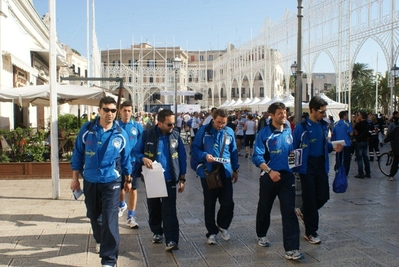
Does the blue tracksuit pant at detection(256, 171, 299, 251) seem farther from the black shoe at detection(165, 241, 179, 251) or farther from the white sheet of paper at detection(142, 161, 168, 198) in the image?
the white sheet of paper at detection(142, 161, 168, 198)

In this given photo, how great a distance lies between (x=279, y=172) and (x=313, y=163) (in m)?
0.64

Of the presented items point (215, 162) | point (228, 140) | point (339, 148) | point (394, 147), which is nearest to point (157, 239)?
point (215, 162)

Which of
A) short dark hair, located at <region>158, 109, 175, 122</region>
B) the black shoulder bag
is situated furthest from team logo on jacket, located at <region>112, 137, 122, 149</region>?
the black shoulder bag

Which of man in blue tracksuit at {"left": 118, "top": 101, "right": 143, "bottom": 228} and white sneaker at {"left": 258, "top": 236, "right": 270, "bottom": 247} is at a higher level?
man in blue tracksuit at {"left": 118, "top": 101, "right": 143, "bottom": 228}

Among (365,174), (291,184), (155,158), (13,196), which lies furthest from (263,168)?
(365,174)

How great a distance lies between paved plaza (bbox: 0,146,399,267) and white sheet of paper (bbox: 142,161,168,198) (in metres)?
0.71

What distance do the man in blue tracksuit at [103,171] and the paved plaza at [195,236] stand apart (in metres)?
0.48

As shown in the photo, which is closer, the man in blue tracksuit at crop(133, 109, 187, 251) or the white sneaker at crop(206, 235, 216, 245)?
the man in blue tracksuit at crop(133, 109, 187, 251)

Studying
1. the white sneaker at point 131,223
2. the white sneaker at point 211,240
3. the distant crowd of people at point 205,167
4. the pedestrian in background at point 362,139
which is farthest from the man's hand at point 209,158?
the pedestrian in background at point 362,139

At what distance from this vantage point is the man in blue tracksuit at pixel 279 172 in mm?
5066

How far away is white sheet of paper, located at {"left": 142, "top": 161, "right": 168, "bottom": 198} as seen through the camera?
5215mm

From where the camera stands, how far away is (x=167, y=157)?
545 centimetres

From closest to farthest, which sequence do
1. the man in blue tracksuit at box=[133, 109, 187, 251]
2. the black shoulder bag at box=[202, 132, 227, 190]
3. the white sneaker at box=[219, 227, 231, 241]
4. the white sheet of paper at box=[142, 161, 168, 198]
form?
the white sheet of paper at box=[142, 161, 168, 198] < the man in blue tracksuit at box=[133, 109, 187, 251] < the black shoulder bag at box=[202, 132, 227, 190] < the white sneaker at box=[219, 227, 231, 241]

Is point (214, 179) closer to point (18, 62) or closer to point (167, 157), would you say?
point (167, 157)
